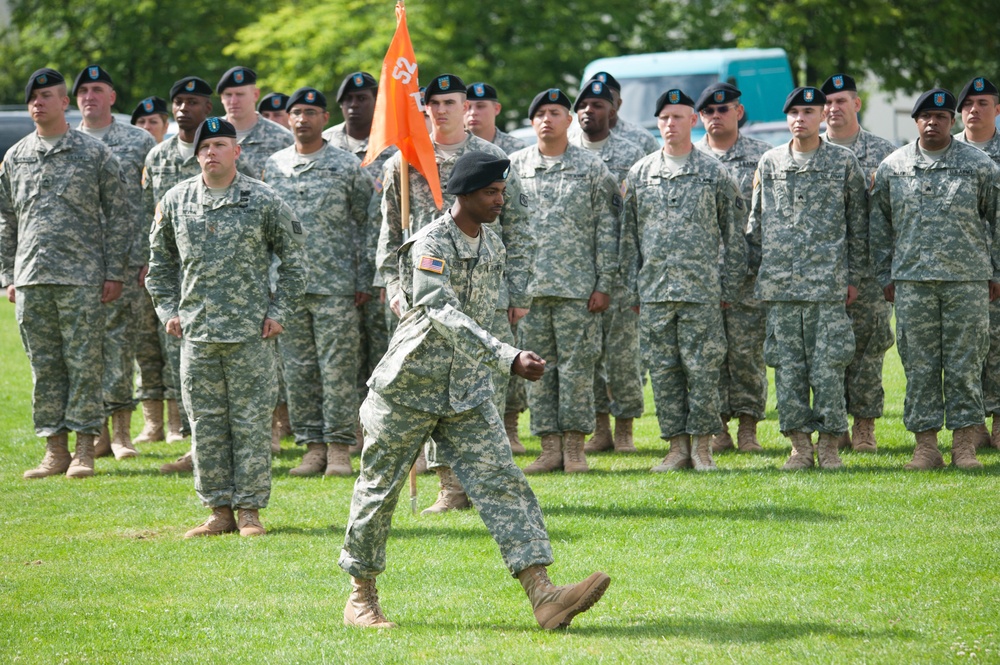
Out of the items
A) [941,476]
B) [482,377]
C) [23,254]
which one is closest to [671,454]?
[941,476]

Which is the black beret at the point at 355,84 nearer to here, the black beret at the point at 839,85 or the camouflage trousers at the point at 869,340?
the black beret at the point at 839,85

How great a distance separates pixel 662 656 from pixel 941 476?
4.74 m

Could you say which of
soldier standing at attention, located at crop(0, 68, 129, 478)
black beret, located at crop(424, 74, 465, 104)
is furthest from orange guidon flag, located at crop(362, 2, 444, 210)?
soldier standing at attention, located at crop(0, 68, 129, 478)

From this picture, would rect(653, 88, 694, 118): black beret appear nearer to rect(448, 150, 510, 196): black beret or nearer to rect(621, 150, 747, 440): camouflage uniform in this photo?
rect(621, 150, 747, 440): camouflage uniform

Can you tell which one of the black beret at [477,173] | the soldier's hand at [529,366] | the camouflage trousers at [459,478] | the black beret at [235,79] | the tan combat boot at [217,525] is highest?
the black beret at [235,79]

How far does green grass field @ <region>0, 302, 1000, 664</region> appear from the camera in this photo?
664 centimetres

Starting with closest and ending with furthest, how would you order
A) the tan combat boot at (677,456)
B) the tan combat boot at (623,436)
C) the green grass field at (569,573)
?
the green grass field at (569,573), the tan combat boot at (677,456), the tan combat boot at (623,436)

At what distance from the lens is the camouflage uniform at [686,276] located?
35.6ft

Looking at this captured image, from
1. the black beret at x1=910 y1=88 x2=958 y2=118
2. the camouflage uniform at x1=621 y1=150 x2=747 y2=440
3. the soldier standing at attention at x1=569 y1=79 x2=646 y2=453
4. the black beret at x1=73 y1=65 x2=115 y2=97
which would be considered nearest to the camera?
the black beret at x1=910 y1=88 x2=958 y2=118

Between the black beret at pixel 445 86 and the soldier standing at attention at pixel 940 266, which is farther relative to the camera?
the soldier standing at attention at pixel 940 266

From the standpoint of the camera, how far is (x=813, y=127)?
35.5 feet

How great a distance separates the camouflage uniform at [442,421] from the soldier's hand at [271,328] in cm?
220

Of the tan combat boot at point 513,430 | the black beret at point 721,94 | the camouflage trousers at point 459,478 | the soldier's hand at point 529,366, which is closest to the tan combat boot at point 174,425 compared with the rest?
the tan combat boot at point 513,430

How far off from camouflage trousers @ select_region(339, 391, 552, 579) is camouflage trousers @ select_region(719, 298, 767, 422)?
5111 millimetres
